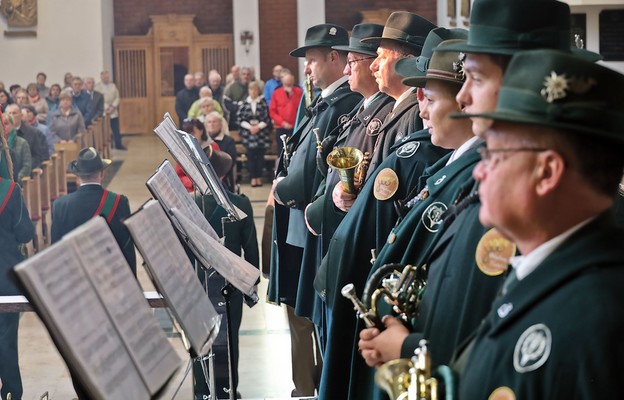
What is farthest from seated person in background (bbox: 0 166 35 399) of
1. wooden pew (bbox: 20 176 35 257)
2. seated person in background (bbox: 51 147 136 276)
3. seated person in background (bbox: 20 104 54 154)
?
seated person in background (bbox: 20 104 54 154)

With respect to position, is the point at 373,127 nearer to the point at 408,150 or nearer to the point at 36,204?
the point at 408,150

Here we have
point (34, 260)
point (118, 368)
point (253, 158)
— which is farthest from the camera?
point (253, 158)

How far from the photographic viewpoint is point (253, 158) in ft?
54.6

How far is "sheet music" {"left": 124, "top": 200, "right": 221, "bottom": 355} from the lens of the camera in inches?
113

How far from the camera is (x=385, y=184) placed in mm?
4133

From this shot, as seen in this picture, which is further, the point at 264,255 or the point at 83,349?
the point at 264,255

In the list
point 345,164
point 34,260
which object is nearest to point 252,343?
point 345,164

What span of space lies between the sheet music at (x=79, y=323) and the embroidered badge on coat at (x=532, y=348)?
882mm

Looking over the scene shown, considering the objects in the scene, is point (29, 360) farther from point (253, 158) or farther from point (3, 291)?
point (253, 158)

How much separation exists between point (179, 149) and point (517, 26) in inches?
98.1

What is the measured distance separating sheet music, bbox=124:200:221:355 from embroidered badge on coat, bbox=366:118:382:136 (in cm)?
204

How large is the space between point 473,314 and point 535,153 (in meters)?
0.79

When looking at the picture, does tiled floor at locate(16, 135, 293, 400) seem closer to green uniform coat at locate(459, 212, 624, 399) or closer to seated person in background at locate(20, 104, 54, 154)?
seated person in background at locate(20, 104, 54, 154)

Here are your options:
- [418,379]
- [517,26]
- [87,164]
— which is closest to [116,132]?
[87,164]
